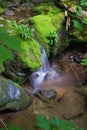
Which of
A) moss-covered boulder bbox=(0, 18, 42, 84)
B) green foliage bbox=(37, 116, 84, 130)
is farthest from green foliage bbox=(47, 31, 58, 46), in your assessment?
green foliage bbox=(37, 116, 84, 130)

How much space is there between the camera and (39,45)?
673cm

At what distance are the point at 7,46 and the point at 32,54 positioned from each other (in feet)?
17.1

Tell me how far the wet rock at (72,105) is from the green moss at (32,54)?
947mm

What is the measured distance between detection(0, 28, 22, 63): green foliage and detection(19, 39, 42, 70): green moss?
4.72 m

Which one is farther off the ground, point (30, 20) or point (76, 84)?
point (30, 20)

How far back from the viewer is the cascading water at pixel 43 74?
639 centimetres

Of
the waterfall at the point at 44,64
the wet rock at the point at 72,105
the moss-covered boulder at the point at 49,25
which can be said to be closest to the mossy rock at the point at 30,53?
the waterfall at the point at 44,64

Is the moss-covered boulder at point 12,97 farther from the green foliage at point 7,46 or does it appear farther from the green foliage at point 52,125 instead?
the green foliage at point 7,46

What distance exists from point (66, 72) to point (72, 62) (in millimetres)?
578

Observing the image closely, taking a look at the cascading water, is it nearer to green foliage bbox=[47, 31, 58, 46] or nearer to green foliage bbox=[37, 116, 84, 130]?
green foliage bbox=[47, 31, 58, 46]

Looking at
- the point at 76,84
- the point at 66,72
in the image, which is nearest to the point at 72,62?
the point at 66,72

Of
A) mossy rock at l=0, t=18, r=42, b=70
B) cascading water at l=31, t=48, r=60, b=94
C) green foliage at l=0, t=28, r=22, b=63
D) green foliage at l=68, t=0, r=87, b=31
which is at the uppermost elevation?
green foliage at l=0, t=28, r=22, b=63

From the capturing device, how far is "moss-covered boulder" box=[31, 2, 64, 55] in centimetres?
696

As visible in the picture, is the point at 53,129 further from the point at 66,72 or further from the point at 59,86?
the point at 66,72
